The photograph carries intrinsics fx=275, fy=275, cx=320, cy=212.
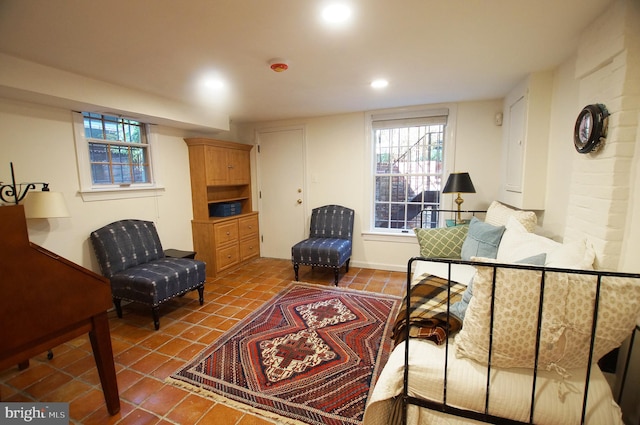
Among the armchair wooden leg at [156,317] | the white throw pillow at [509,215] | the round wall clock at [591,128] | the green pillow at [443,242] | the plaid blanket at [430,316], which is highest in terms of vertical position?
the round wall clock at [591,128]

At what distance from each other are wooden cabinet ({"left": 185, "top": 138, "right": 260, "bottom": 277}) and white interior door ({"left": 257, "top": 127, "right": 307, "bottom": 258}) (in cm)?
31

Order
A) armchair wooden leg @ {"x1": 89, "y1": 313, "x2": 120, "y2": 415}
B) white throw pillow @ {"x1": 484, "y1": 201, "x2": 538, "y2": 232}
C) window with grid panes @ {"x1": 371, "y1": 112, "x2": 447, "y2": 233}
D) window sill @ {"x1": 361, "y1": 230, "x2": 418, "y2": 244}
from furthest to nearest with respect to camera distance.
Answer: window sill @ {"x1": 361, "y1": 230, "x2": 418, "y2": 244}
window with grid panes @ {"x1": 371, "y1": 112, "x2": 447, "y2": 233}
white throw pillow @ {"x1": 484, "y1": 201, "x2": 538, "y2": 232}
armchair wooden leg @ {"x1": 89, "y1": 313, "x2": 120, "y2": 415}

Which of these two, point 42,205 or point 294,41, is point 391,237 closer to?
point 294,41

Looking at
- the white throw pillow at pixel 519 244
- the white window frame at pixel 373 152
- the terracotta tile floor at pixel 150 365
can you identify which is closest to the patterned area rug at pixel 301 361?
the terracotta tile floor at pixel 150 365

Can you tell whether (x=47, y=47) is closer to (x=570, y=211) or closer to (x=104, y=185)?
(x=104, y=185)

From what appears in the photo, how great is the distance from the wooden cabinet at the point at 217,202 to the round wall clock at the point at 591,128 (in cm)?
383

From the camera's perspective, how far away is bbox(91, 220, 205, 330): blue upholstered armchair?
2582 mm

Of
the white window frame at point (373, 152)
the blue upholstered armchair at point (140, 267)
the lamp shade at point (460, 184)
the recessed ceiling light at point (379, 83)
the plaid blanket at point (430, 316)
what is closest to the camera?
the plaid blanket at point (430, 316)

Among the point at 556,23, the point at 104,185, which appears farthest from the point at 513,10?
the point at 104,185

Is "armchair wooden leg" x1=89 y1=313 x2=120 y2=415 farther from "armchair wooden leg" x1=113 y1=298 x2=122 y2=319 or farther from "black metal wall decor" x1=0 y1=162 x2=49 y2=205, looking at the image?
"black metal wall decor" x1=0 y1=162 x2=49 y2=205

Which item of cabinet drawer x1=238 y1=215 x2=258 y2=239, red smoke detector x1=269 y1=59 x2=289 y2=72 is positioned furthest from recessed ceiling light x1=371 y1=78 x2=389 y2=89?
cabinet drawer x1=238 y1=215 x2=258 y2=239

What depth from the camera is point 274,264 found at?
14.9ft

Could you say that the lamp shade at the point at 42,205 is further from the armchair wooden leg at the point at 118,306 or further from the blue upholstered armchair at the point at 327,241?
the blue upholstered armchair at the point at 327,241

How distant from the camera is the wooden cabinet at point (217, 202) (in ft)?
12.8
